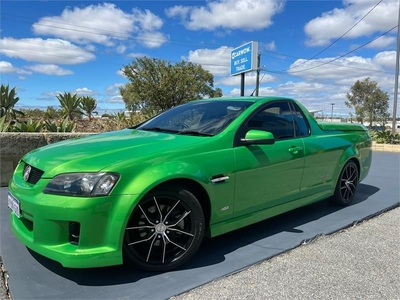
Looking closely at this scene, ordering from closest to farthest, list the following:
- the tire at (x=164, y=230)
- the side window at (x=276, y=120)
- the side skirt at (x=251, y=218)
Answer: the tire at (x=164, y=230)
the side skirt at (x=251, y=218)
the side window at (x=276, y=120)

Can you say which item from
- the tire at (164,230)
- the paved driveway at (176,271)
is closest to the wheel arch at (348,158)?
the paved driveway at (176,271)

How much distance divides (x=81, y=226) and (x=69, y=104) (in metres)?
10.2

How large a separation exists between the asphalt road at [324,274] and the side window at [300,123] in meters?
1.21

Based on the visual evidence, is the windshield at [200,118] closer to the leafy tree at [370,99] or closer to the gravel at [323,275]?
the gravel at [323,275]

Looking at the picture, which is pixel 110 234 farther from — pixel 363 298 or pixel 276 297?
pixel 363 298

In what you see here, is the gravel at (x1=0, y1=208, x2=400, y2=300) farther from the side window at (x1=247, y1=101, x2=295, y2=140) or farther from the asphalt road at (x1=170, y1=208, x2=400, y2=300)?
the side window at (x1=247, y1=101, x2=295, y2=140)

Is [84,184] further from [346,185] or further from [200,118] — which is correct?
[346,185]

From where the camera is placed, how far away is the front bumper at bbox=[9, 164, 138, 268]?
2361mm

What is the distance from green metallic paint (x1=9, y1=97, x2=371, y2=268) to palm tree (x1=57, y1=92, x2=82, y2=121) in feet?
29.7

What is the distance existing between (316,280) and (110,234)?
1.66m

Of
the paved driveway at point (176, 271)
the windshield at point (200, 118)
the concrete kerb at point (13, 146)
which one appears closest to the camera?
the paved driveway at point (176, 271)

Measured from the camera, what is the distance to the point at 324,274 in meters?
2.81

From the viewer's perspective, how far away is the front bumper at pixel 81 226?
236cm

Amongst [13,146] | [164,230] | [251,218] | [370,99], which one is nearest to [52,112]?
[13,146]
